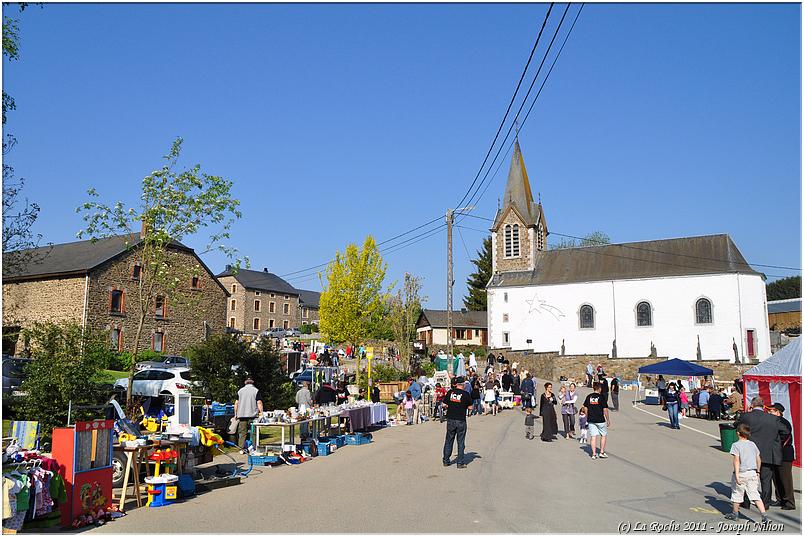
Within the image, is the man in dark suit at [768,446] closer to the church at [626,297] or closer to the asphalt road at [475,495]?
the asphalt road at [475,495]

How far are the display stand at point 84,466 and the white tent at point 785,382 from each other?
13.9 m

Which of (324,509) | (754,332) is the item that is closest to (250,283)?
(754,332)

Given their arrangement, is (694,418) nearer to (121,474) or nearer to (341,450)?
(341,450)

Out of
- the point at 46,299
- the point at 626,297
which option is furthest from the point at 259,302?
the point at 626,297

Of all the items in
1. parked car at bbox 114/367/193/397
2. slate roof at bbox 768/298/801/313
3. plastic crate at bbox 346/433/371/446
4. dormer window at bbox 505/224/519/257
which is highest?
dormer window at bbox 505/224/519/257

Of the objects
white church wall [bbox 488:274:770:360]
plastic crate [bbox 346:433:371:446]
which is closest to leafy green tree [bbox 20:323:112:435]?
plastic crate [bbox 346:433:371:446]

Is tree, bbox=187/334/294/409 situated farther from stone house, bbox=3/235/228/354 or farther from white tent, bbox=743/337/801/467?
stone house, bbox=3/235/228/354

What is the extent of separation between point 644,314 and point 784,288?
189 ft

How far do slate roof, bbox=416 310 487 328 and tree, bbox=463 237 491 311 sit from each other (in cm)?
248

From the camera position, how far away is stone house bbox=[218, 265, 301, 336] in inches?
3044

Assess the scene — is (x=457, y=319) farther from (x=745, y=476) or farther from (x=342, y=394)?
(x=745, y=476)

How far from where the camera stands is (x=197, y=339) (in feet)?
151

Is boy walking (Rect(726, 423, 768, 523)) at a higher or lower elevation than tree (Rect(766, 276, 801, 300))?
lower

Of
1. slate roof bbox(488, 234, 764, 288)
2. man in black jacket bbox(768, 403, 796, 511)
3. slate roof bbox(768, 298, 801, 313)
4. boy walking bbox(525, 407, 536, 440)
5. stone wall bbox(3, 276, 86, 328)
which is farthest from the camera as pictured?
slate roof bbox(768, 298, 801, 313)
